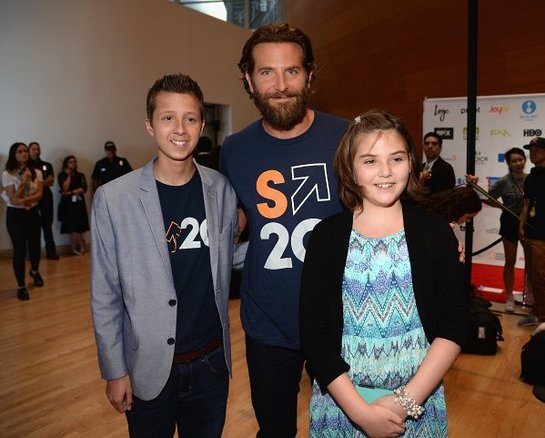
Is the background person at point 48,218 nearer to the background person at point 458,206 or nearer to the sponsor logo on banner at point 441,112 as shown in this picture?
the sponsor logo on banner at point 441,112

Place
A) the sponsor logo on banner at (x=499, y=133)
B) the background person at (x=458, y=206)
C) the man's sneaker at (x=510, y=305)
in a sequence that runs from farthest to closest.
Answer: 1. the sponsor logo on banner at (x=499, y=133)
2. the man's sneaker at (x=510, y=305)
3. the background person at (x=458, y=206)

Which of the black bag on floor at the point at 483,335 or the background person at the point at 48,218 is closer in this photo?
the black bag on floor at the point at 483,335

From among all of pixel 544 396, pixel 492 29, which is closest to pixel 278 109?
pixel 544 396

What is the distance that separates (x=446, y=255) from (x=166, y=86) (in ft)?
3.58

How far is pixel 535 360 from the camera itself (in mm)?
3504

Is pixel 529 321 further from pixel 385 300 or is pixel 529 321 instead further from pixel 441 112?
pixel 385 300

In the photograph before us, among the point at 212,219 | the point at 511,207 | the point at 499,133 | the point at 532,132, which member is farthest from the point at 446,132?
the point at 212,219

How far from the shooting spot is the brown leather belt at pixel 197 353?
5.64 ft

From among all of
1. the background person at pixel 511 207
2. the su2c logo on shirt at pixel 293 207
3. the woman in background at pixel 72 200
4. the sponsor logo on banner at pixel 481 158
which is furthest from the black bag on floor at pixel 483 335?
the woman in background at pixel 72 200

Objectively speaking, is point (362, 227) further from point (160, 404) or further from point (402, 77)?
point (402, 77)

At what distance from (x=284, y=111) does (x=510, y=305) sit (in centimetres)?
440

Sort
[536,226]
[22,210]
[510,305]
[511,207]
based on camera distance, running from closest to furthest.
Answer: [536,226] < [510,305] < [511,207] < [22,210]

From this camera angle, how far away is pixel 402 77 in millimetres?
6266

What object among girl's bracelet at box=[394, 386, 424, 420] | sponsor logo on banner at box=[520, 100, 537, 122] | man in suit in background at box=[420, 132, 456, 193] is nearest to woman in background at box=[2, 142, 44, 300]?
man in suit in background at box=[420, 132, 456, 193]
